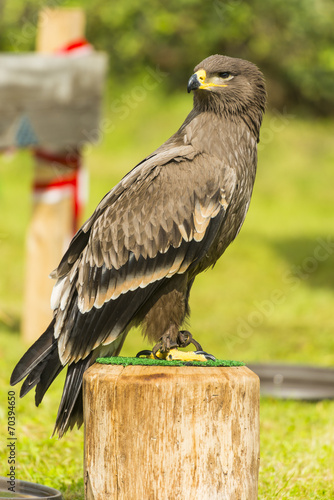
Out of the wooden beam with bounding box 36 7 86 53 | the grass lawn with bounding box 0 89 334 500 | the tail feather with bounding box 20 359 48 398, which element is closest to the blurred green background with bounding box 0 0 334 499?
the grass lawn with bounding box 0 89 334 500

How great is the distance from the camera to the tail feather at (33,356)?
3414mm

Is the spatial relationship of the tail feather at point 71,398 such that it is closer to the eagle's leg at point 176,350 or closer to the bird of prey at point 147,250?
the bird of prey at point 147,250

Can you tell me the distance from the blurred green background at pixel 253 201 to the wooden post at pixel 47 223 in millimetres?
526

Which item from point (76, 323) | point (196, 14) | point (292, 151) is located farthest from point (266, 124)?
point (76, 323)

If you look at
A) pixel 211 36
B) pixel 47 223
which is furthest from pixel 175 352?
pixel 211 36

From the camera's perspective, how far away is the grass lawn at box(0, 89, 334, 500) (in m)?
4.63

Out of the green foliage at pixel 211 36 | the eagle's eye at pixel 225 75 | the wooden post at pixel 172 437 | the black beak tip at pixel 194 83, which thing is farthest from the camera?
the green foliage at pixel 211 36

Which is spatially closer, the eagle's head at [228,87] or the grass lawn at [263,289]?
the eagle's head at [228,87]

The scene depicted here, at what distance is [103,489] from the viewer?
3012mm

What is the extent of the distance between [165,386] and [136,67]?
1869cm

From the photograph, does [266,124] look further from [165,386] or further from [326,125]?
[165,386]

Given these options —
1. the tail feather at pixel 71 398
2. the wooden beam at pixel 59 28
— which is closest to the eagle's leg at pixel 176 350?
the tail feather at pixel 71 398

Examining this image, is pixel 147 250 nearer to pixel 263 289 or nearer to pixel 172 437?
pixel 172 437

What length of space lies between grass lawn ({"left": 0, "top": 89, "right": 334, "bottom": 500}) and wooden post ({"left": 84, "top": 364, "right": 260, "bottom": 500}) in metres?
1.03
